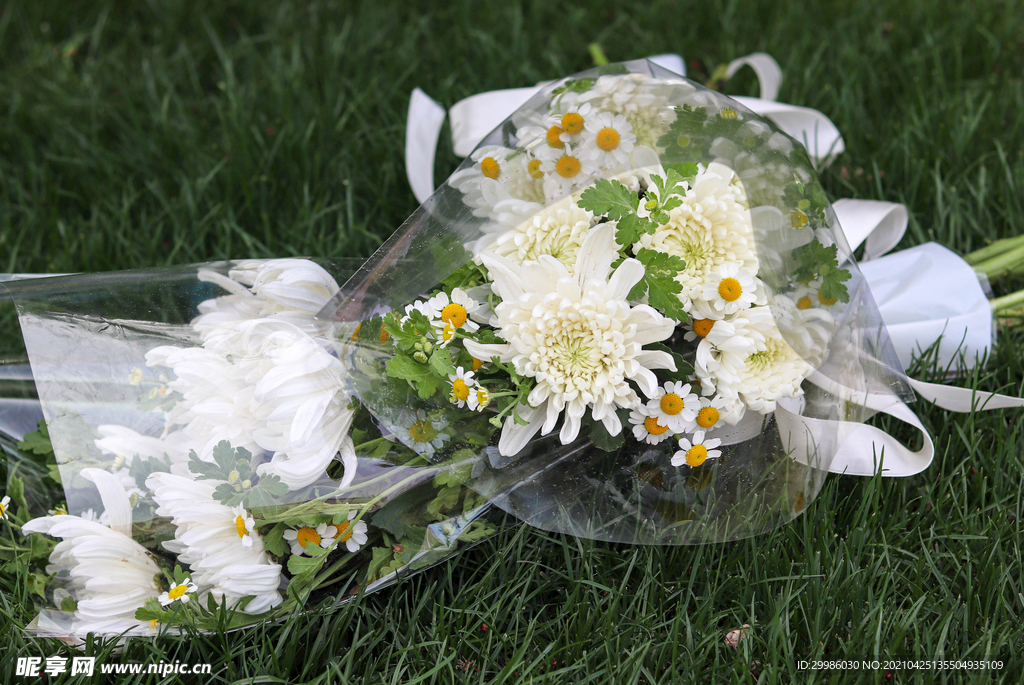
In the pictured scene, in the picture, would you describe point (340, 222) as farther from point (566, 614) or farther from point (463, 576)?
point (566, 614)

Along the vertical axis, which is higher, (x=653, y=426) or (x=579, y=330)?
(x=579, y=330)

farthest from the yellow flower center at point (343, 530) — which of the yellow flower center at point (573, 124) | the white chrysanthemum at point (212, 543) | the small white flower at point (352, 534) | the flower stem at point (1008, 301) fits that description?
the flower stem at point (1008, 301)

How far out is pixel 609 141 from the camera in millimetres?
1139

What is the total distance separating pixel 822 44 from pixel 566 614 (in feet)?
7.32

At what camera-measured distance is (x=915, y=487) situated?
61.6 inches

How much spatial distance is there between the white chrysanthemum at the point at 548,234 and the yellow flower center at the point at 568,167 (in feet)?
0.13

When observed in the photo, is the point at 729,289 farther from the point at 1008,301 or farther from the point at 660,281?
the point at 1008,301

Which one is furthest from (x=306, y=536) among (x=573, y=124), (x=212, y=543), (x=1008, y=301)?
(x=1008, y=301)

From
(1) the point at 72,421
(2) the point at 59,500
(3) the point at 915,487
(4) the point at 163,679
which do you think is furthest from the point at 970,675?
(2) the point at 59,500

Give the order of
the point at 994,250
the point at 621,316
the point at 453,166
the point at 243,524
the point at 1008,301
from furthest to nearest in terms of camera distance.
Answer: the point at 453,166
the point at 994,250
the point at 1008,301
the point at 243,524
the point at 621,316

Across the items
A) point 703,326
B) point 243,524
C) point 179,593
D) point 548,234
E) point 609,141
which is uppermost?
point 609,141

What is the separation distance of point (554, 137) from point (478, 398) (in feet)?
1.33

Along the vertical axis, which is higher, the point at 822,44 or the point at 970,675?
the point at 822,44

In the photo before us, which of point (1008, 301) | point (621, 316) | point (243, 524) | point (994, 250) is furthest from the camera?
point (994, 250)
